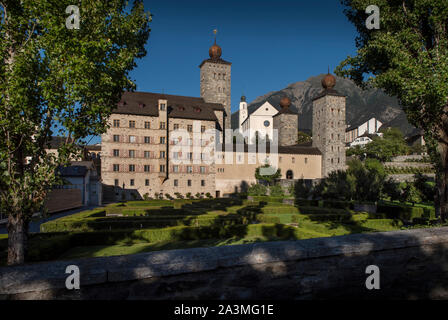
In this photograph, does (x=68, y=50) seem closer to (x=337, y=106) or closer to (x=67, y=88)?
(x=67, y=88)

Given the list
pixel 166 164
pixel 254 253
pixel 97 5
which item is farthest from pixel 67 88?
pixel 166 164

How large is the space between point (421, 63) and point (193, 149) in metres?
40.5

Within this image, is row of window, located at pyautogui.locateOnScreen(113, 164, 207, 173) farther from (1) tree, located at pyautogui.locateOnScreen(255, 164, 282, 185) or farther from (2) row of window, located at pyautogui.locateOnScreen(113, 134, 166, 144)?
(1) tree, located at pyautogui.locateOnScreen(255, 164, 282, 185)

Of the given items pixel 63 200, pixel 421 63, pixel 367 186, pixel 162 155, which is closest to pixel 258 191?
pixel 162 155

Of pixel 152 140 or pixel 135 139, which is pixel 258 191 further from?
pixel 135 139

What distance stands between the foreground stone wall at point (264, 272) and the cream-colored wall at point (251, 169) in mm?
46157

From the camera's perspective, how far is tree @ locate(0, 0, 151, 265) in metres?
7.39

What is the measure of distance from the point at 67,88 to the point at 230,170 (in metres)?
44.8

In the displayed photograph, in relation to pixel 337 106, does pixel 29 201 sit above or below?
below

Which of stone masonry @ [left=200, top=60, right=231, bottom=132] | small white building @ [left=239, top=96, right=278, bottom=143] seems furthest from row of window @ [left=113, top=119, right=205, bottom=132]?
small white building @ [left=239, top=96, right=278, bottom=143]

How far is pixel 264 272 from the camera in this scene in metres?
4.29

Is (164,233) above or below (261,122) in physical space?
below

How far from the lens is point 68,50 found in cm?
784

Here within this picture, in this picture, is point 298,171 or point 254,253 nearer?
point 254,253
